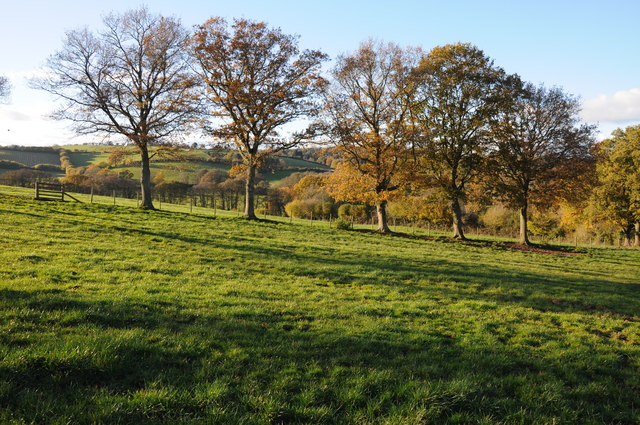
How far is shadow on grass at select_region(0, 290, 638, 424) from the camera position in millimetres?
4324

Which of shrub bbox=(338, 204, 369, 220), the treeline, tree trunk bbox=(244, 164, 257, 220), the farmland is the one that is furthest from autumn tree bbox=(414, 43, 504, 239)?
the farmland

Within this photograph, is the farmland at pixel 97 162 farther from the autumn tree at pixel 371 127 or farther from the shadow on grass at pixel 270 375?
the shadow on grass at pixel 270 375

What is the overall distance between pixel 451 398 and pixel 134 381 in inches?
180

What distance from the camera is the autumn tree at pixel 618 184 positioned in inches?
1538

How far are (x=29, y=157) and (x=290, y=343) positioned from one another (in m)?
132

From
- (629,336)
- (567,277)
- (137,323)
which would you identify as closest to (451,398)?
(137,323)

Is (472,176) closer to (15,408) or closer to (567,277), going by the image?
(567,277)

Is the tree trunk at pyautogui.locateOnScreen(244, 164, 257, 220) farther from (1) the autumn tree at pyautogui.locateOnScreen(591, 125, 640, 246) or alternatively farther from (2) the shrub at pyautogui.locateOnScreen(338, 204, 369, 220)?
(1) the autumn tree at pyautogui.locateOnScreen(591, 125, 640, 246)

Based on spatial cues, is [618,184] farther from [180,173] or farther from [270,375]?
[180,173]

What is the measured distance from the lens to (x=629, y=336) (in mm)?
9320

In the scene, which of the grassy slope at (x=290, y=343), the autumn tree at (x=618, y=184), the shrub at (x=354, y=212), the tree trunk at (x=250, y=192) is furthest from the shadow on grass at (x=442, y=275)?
the shrub at (x=354, y=212)

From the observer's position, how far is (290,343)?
22.1 ft

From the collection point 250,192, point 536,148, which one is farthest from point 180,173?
point 536,148

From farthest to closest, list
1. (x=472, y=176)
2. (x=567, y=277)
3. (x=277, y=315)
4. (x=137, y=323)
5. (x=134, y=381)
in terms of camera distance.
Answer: (x=472, y=176)
(x=567, y=277)
(x=277, y=315)
(x=137, y=323)
(x=134, y=381)
